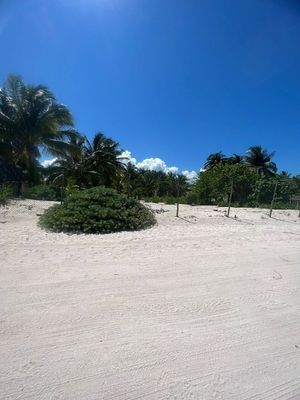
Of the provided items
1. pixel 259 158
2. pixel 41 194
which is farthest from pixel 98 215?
pixel 259 158

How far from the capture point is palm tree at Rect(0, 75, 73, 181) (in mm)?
22919

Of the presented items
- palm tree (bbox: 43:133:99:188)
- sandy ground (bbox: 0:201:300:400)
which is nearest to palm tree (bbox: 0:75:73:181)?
palm tree (bbox: 43:133:99:188)

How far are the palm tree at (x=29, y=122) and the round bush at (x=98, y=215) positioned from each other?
15175mm

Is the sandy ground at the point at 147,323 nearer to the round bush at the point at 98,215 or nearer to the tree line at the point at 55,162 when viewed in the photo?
the round bush at the point at 98,215

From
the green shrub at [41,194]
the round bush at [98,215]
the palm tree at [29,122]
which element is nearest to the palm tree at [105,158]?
the palm tree at [29,122]

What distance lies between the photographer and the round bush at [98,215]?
8.50m

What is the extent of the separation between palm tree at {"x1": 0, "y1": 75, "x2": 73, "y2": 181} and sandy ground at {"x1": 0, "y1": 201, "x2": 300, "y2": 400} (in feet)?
60.1

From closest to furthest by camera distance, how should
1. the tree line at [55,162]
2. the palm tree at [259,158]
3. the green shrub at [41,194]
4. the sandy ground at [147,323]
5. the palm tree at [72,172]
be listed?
the sandy ground at [147,323], the green shrub at [41,194], the tree line at [55,162], the palm tree at [72,172], the palm tree at [259,158]

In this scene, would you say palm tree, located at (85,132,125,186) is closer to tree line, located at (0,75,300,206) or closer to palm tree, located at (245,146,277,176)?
tree line, located at (0,75,300,206)

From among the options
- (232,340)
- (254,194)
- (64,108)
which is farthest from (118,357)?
(64,108)

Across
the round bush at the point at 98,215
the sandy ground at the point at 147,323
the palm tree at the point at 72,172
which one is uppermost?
the palm tree at the point at 72,172

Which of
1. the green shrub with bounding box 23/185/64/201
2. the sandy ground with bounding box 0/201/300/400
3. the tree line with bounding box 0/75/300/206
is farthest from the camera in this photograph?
the tree line with bounding box 0/75/300/206

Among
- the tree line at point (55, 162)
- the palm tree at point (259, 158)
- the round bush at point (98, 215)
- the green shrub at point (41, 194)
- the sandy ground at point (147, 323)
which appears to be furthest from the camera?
the palm tree at point (259, 158)

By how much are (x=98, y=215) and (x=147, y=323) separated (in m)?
5.66
